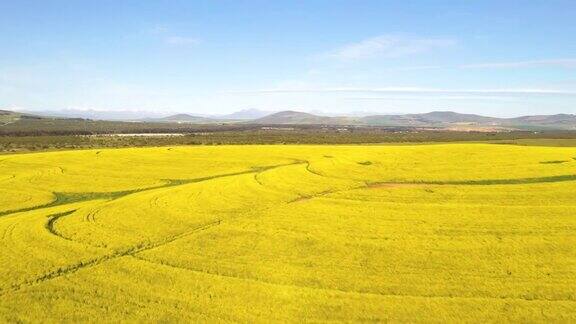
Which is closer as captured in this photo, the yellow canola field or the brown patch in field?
the yellow canola field

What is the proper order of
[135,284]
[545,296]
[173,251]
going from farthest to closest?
1. [173,251]
2. [135,284]
3. [545,296]

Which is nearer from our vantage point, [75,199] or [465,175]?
[75,199]

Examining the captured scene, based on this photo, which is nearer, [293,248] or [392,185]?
[293,248]

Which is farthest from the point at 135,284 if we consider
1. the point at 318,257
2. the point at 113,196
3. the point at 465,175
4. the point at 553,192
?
the point at 465,175

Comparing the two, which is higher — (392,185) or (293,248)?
(392,185)

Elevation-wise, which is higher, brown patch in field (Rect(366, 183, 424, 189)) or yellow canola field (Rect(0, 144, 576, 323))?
brown patch in field (Rect(366, 183, 424, 189))

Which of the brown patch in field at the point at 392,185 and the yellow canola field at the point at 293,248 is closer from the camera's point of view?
the yellow canola field at the point at 293,248

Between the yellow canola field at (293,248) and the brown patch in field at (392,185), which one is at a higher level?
the brown patch in field at (392,185)

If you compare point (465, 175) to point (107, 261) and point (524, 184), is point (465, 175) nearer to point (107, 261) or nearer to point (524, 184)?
point (524, 184)
